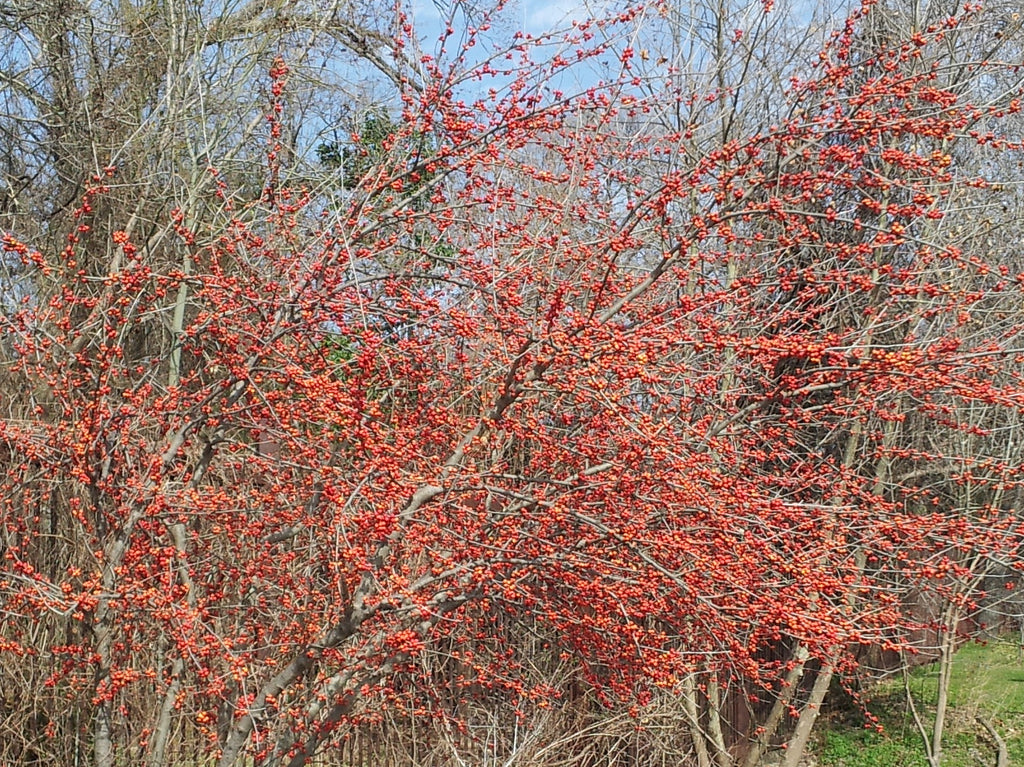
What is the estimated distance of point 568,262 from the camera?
4.84 metres

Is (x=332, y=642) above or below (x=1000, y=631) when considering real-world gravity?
above

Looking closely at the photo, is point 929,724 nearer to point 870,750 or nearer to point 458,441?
point 870,750

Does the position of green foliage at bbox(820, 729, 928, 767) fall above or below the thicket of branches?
below

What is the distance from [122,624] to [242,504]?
2.78 ft

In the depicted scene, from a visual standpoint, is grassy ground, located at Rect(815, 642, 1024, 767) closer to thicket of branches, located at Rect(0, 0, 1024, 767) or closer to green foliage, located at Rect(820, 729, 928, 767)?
green foliage, located at Rect(820, 729, 928, 767)

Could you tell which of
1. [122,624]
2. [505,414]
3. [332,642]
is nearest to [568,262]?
[505,414]

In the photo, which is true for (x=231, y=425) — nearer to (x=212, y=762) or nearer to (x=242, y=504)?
(x=242, y=504)

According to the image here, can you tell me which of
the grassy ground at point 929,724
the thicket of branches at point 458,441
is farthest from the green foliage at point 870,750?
the thicket of branches at point 458,441

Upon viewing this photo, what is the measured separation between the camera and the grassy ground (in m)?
10.1

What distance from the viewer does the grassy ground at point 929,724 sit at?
10062 millimetres

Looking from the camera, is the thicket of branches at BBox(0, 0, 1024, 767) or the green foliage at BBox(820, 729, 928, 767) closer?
the thicket of branches at BBox(0, 0, 1024, 767)

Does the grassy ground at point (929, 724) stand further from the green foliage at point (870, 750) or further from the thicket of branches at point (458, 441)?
the thicket of branches at point (458, 441)

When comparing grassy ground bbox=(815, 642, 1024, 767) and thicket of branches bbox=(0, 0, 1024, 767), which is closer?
thicket of branches bbox=(0, 0, 1024, 767)

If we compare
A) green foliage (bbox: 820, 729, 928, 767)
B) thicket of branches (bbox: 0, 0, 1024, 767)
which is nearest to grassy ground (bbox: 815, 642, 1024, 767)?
green foliage (bbox: 820, 729, 928, 767)
